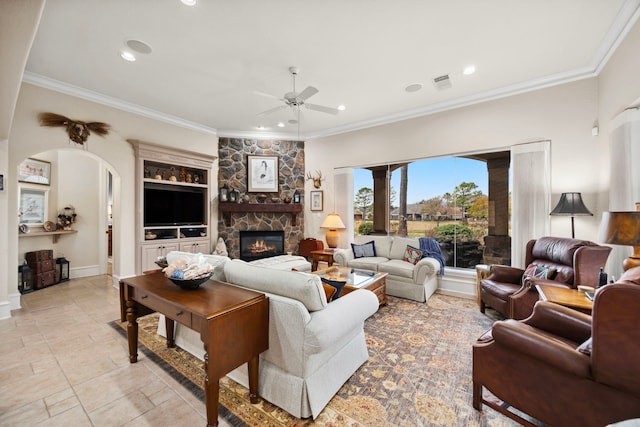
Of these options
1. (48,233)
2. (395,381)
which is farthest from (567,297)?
(48,233)

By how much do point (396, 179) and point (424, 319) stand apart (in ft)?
9.39

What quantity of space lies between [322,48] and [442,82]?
186cm

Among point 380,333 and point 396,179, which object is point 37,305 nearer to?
point 380,333

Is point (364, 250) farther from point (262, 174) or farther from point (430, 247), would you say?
point (262, 174)

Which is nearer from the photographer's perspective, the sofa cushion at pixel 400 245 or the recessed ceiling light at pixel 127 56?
the recessed ceiling light at pixel 127 56

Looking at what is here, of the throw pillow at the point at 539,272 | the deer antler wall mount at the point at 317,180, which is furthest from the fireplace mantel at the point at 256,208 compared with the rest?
the throw pillow at the point at 539,272

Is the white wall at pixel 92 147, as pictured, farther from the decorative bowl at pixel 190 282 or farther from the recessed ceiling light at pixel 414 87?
the recessed ceiling light at pixel 414 87

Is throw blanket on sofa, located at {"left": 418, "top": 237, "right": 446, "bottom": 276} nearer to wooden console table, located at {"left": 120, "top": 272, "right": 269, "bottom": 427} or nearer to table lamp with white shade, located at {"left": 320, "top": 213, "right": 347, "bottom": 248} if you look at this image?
table lamp with white shade, located at {"left": 320, "top": 213, "right": 347, "bottom": 248}

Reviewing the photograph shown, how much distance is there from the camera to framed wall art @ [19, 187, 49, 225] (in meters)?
4.64

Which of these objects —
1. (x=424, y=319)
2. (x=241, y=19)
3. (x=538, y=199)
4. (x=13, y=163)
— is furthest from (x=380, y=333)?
(x=13, y=163)

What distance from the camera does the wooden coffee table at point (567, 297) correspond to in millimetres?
1969

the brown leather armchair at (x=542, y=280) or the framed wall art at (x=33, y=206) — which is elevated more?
the framed wall art at (x=33, y=206)

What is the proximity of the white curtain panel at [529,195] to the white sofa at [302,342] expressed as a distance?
3.16m

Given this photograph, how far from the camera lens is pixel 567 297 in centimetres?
216
